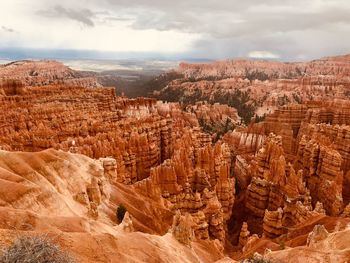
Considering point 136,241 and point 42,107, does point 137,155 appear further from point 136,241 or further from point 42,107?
point 136,241

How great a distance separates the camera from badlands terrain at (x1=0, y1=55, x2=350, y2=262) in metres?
18.9

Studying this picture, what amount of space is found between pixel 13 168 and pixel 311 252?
17.4 meters

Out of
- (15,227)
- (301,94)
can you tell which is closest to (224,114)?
(301,94)

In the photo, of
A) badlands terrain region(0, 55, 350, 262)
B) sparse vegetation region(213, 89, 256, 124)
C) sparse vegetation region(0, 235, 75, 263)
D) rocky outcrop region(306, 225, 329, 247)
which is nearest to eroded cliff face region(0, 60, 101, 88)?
sparse vegetation region(213, 89, 256, 124)

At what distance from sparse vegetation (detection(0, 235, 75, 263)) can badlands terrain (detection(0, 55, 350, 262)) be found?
2.13 metres

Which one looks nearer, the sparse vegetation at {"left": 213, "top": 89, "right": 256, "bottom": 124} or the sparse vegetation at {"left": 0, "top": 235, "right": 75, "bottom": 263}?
the sparse vegetation at {"left": 0, "top": 235, "right": 75, "bottom": 263}

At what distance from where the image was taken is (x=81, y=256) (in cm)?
1480

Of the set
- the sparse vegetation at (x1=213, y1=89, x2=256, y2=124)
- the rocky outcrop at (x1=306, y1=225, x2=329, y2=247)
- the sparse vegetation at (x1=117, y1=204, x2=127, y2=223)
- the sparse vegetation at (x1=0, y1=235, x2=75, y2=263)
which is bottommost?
the sparse vegetation at (x1=213, y1=89, x2=256, y2=124)

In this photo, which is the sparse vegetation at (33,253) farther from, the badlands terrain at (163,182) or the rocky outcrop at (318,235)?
the rocky outcrop at (318,235)

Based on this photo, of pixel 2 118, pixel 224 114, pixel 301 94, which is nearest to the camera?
pixel 2 118

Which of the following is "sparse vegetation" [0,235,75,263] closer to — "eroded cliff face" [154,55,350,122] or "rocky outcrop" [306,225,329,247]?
"rocky outcrop" [306,225,329,247]

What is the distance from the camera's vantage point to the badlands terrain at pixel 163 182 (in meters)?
18.9

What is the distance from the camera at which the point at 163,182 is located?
38.7 meters

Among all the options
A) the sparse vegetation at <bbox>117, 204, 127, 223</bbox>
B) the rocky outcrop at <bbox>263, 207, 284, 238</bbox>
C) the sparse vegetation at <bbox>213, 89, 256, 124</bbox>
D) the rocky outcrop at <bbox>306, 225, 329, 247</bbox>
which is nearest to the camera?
the rocky outcrop at <bbox>306, 225, 329, 247</bbox>
